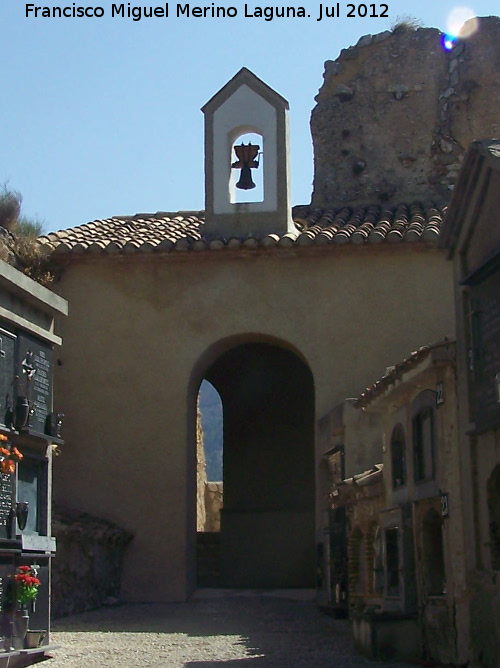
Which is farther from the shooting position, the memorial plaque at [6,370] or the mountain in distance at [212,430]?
the mountain in distance at [212,430]

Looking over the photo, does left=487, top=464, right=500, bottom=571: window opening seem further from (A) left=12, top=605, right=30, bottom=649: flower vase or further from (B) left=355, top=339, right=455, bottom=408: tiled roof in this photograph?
(A) left=12, top=605, right=30, bottom=649: flower vase

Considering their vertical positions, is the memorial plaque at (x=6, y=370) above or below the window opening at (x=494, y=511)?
above

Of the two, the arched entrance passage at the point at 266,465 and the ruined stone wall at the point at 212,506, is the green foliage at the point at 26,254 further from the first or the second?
the ruined stone wall at the point at 212,506

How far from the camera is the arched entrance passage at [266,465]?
23328mm

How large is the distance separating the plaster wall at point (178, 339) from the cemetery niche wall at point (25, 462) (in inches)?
261

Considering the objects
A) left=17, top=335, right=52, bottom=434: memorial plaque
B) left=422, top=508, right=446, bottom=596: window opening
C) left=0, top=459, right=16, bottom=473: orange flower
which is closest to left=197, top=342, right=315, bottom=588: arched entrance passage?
left=17, top=335, right=52, bottom=434: memorial plaque

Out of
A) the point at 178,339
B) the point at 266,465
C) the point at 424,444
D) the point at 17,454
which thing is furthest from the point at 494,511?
the point at 266,465

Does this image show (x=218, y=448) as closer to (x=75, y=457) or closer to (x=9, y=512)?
(x=75, y=457)

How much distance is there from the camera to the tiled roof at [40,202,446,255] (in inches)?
753

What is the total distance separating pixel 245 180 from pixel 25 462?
10.1 meters

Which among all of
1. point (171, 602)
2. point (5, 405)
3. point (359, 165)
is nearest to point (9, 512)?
point (5, 405)

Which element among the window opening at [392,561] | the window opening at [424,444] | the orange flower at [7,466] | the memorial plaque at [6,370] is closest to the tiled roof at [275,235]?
the window opening at [424,444]

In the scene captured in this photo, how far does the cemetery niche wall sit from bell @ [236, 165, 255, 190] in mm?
8657

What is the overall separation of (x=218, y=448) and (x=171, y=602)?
6340 centimetres
